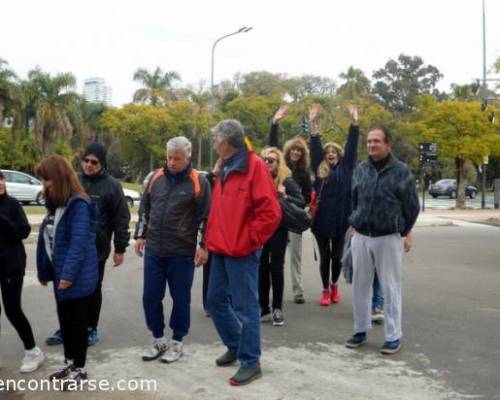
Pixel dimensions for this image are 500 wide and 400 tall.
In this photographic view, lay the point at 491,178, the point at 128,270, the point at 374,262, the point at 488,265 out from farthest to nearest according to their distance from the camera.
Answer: the point at 491,178, the point at 488,265, the point at 128,270, the point at 374,262

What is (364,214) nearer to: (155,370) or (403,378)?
(403,378)

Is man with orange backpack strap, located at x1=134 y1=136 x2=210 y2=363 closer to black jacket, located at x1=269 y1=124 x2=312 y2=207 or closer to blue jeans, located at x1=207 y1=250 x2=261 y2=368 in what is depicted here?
blue jeans, located at x1=207 y1=250 x2=261 y2=368

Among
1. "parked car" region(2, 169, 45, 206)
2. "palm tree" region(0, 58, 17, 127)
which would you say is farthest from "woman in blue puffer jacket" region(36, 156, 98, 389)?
"palm tree" region(0, 58, 17, 127)

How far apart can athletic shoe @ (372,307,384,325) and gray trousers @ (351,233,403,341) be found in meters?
0.96

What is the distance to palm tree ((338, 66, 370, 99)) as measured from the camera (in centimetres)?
5956

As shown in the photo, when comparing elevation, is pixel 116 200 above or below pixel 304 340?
above

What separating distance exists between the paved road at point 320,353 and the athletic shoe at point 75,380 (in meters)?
0.14

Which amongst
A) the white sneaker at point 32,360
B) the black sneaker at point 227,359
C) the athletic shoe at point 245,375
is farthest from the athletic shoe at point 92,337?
the athletic shoe at point 245,375

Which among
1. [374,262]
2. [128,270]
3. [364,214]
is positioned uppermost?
[364,214]

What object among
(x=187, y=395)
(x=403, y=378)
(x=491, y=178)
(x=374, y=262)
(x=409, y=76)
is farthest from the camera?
(x=409, y=76)

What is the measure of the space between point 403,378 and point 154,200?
238 cm

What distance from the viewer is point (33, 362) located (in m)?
4.87

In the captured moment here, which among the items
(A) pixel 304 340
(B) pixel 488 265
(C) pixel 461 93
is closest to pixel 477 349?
(A) pixel 304 340

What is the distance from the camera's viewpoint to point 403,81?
7662 centimetres
